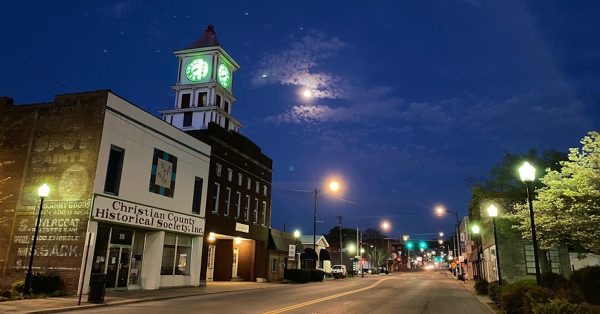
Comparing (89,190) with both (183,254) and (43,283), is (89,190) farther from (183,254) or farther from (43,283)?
(183,254)

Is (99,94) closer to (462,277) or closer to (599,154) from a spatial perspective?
(599,154)

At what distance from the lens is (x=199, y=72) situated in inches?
2402

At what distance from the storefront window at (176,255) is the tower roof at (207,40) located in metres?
36.2

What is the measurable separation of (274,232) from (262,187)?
17.4 ft

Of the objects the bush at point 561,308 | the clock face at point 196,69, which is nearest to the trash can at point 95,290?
the bush at point 561,308

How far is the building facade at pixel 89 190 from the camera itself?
22.2m

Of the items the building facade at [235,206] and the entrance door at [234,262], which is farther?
the entrance door at [234,262]

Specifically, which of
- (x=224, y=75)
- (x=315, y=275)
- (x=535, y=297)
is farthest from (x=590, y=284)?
(x=224, y=75)

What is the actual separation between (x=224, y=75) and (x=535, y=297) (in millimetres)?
54857

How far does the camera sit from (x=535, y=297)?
12938 mm

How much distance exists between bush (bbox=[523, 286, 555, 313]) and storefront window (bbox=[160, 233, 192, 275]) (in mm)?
21512

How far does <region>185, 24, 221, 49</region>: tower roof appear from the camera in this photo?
202ft

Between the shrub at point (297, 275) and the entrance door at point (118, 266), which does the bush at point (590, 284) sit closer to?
the entrance door at point (118, 266)

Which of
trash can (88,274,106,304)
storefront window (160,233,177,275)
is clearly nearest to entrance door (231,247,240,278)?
storefront window (160,233,177,275)
